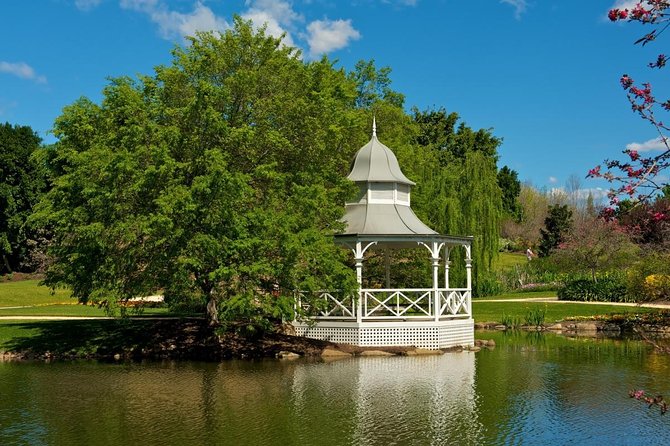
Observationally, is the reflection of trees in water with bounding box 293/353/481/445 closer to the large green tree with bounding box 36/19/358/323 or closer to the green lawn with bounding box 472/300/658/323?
the large green tree with bounding box 36/19/358/323

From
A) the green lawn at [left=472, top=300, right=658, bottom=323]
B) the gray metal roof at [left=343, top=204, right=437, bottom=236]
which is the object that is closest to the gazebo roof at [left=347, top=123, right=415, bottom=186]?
the gray metal roof at [left=343, top=204, right=437, bottom=236]

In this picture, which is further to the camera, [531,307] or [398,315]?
[531,307]

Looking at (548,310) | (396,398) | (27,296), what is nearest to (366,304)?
(396,398)

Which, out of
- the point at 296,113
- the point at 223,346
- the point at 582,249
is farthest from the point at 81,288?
the point at 582,249

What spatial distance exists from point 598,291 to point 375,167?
2082 cm

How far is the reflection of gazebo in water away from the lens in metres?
24.4

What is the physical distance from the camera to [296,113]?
971 inches

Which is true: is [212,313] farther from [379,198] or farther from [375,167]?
[375,167]

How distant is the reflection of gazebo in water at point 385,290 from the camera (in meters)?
24.4

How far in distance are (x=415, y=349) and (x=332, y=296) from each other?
3.28 m

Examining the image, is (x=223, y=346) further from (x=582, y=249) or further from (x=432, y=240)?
(x=582, y=249)

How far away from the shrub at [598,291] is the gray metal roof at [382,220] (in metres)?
18.9

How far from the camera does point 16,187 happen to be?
56.9m

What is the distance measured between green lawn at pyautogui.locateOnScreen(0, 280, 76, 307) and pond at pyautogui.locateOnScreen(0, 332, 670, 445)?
2474 cm
